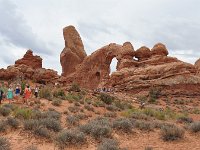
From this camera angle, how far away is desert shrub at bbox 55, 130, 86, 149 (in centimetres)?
1065

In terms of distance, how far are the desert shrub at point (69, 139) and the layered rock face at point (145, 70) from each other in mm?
35170

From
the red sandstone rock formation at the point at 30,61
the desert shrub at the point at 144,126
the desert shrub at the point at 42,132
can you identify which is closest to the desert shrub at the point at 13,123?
the desert shrub at the point at 42,132

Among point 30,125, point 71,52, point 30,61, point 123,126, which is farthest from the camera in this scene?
point 71,52

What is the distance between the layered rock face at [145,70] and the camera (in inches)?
1786

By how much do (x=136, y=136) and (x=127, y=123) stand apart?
900mm

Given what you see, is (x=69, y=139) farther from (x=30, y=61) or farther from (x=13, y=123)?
(x=30, y=61)

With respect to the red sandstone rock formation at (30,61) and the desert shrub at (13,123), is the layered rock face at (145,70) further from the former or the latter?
the desert shrub at (13,123)

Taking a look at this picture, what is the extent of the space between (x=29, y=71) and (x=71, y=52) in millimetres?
10639

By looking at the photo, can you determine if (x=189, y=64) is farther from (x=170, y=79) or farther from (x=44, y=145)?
(x=44, y=145)

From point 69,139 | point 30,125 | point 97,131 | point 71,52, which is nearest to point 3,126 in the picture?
point 30,125

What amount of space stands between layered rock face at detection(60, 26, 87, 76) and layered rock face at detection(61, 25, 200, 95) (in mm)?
5102

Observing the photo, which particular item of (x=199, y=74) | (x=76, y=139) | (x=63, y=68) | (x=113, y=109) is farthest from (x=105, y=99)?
(x=63, y=68)

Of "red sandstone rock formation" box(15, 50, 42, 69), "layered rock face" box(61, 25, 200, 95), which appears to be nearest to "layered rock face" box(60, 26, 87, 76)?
"layered rock face" box(61, 25, 200, 95)

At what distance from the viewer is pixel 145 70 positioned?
48.1 meters
